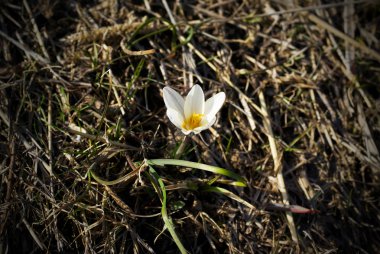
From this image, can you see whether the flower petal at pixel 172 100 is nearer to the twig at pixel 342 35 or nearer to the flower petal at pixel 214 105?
the flower petal at pixel 214 105

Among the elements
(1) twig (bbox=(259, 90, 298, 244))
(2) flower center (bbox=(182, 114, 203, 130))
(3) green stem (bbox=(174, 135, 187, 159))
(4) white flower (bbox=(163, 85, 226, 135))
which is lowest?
(1) twig (bbox=(259, 90, 298, 244))

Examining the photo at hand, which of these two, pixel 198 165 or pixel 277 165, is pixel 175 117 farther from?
pixel 277 165

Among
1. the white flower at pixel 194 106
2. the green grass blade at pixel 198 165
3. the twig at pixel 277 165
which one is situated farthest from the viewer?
the twig at pixel 277 165

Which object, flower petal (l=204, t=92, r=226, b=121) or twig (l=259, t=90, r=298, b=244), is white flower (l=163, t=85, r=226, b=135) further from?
twig (l=259, t=90, r=298, b=244)

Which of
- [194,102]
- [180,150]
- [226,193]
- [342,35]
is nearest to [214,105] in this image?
[194,102]

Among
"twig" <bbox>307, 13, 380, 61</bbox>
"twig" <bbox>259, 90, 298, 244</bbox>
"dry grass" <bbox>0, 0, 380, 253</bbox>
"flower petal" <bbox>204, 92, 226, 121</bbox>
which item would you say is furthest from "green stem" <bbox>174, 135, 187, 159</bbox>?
"twig" <bbox>307, 13, 380, 61</bbox>

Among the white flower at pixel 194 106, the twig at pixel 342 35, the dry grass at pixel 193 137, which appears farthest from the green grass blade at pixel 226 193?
the twig at pixel 342 35
